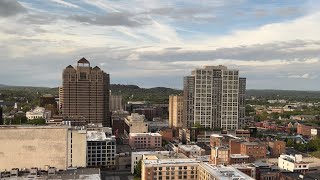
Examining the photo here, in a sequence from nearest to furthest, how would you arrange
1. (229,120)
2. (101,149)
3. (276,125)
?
(101,149) → (229,120) → (276,125)

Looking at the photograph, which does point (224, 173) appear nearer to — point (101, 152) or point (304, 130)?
point (101, 152)

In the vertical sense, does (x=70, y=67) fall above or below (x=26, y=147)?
above

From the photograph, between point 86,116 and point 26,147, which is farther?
point 86,116

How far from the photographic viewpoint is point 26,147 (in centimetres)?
7362

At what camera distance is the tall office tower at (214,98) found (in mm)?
128875

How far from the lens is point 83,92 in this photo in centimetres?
12100

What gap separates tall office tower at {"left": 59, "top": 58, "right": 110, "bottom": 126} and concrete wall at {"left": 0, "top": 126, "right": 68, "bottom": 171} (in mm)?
46276

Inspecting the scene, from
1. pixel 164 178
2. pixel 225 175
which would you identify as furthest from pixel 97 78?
pixel 225 175

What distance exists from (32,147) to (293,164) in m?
46.8

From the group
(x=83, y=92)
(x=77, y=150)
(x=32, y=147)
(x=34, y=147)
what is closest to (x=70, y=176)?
(x=77, y=150)

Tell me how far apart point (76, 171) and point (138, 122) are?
52.7 metres

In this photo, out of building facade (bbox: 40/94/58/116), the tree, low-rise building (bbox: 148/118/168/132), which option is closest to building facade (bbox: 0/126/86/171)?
the tree

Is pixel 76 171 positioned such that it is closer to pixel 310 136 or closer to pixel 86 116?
pixel 86 116

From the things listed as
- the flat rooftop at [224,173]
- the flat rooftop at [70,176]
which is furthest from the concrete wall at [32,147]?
the flat rooftop at [224,173]
